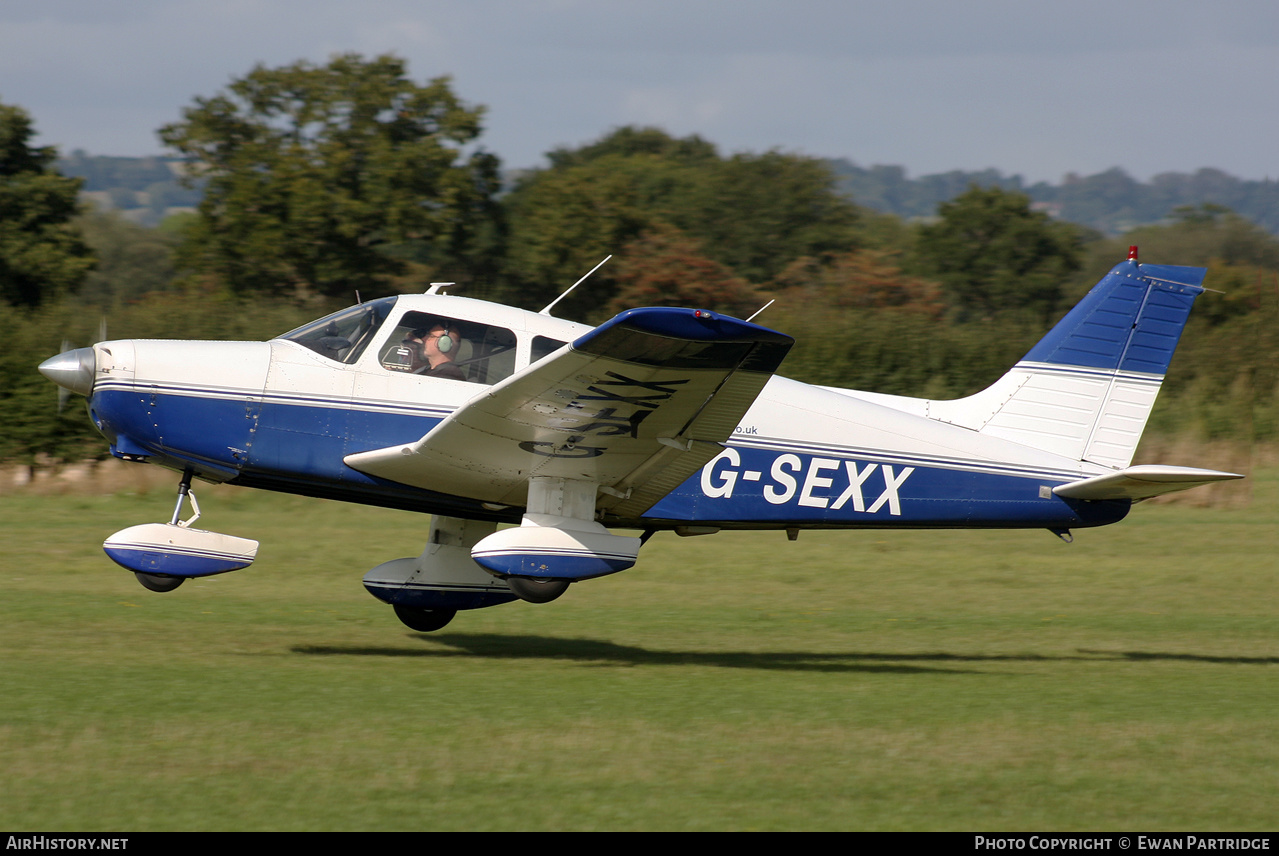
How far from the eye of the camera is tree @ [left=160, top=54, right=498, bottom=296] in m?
27.8

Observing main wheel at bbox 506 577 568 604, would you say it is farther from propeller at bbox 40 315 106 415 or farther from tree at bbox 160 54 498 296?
tree at bbox 160 54 498 296

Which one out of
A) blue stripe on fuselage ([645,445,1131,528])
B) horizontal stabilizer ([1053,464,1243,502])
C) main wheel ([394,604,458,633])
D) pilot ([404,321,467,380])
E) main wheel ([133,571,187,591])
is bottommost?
main wheel ([394,604,458,633])

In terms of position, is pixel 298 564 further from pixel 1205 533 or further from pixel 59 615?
pixel 1205 533

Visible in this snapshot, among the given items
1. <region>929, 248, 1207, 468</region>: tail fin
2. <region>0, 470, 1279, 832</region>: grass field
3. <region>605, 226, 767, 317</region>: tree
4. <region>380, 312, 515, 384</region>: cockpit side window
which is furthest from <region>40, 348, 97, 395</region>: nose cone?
<region>605, 226, 767, 317</region>: tree

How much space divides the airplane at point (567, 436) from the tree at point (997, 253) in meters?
29.7

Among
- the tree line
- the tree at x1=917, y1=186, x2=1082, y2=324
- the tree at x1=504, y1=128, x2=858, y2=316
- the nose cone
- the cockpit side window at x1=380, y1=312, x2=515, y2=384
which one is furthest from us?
the tree at x1=917, y1=186, x2=1082, y2=324

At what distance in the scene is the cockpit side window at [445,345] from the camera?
25.7 ft

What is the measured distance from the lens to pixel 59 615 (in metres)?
8.73

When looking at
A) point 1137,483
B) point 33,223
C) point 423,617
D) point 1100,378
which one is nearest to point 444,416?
point 423,617

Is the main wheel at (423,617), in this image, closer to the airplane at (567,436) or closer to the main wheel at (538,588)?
the airplane at (567,436)

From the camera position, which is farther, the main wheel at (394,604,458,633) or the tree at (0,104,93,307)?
the tree at (0,104,93,307)

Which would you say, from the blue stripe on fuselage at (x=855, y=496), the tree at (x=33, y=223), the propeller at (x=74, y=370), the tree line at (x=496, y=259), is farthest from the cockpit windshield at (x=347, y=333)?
the tree at (x=33, y=223)

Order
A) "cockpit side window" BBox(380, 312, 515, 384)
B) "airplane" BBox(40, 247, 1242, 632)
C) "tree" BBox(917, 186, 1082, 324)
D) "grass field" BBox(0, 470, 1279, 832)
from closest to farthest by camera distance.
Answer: "grass field" BBox(0, 470, 1279, 832) < "airplane" BBox(40, 247, 1242, 632) < "cockpit side window" BBox(380, 312, 515, 384) < "tree" BBox(917, 186, 1082, 324)

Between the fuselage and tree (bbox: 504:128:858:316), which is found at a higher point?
tree (bbox: 504:128:858:316)
